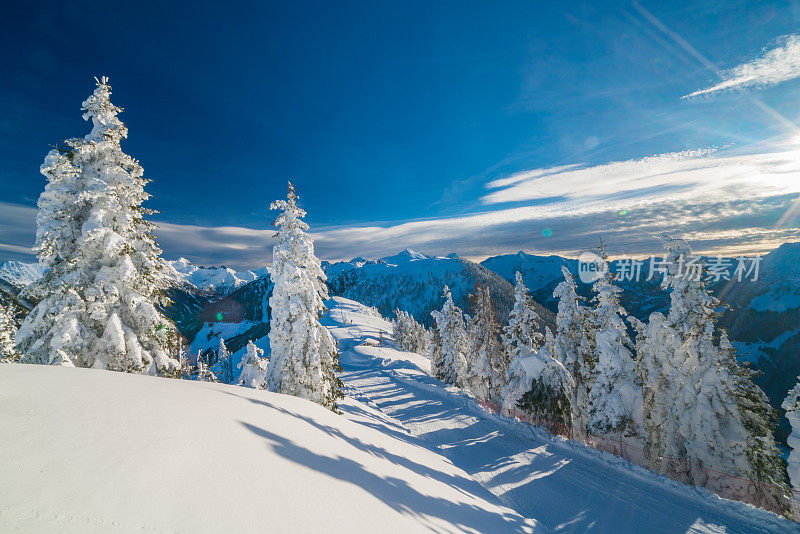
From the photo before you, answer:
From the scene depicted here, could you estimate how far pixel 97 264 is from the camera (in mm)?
12164

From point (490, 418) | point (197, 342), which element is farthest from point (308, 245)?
point (197, 342)

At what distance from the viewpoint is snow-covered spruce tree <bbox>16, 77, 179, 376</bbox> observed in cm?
1092

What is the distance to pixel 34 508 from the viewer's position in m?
2.97

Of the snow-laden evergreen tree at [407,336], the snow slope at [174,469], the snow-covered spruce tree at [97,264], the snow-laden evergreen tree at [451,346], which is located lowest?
the snow-laden evergreen tree at [407,336]

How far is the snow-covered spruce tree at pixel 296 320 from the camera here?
1723 centimetres

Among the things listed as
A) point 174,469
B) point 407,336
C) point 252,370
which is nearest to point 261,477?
point 174,469

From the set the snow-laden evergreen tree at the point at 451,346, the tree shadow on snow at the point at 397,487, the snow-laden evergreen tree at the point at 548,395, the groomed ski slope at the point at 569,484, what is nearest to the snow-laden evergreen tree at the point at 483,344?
the snow-laden evergreen tree at the point at 451,346

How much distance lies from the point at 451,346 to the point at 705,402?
1065 inches

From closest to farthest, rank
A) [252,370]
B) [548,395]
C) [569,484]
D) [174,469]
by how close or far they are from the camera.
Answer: [174,469] → [569,484] → [548,395] → [252,370]

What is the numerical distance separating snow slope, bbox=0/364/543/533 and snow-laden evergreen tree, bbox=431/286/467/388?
31.5 meters

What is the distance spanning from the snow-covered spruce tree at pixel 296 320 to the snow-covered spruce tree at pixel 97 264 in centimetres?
526

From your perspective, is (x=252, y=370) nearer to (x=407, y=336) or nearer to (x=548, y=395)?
(x=548, y=395)

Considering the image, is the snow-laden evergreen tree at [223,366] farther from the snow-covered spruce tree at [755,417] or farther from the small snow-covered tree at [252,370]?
the snow-covered spruce tree at [755,417]

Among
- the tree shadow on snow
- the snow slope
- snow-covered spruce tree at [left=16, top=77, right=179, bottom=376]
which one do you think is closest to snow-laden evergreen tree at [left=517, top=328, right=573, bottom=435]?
the tree shadow on snow
